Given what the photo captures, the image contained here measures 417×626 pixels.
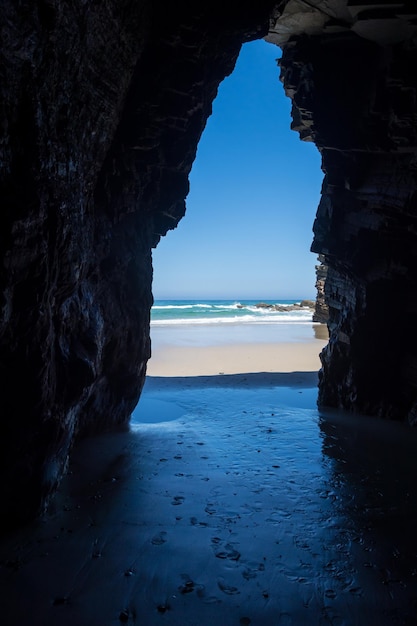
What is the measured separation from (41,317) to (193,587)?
407 cm

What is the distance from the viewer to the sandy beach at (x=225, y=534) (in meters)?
3.94

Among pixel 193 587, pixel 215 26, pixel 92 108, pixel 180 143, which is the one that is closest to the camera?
pixel 193 587

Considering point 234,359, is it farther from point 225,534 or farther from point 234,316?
point 234,316

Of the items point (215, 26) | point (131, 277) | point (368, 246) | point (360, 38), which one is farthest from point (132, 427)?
point (360, 38)

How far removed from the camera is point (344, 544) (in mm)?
5047

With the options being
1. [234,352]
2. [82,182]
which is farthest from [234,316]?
[82,182]

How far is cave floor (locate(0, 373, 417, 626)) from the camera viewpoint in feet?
12.9

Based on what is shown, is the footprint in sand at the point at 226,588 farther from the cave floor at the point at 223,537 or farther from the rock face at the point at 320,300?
the rock face at the point at 320,300

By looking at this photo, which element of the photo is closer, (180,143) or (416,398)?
(180,143)

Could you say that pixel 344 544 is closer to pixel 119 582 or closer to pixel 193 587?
pixel 193 587

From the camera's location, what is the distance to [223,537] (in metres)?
5.20

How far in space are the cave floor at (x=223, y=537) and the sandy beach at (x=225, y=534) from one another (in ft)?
0.06

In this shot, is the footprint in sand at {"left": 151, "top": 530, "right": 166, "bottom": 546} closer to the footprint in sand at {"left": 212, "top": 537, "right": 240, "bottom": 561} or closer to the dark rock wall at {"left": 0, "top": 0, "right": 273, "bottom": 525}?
the footprint in sand at {"left": 212, "top": 537, "right": 240, "bottom": 561}

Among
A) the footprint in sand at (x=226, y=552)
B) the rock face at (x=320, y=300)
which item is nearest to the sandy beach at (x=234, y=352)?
the rock face at (x=320, y=300)
